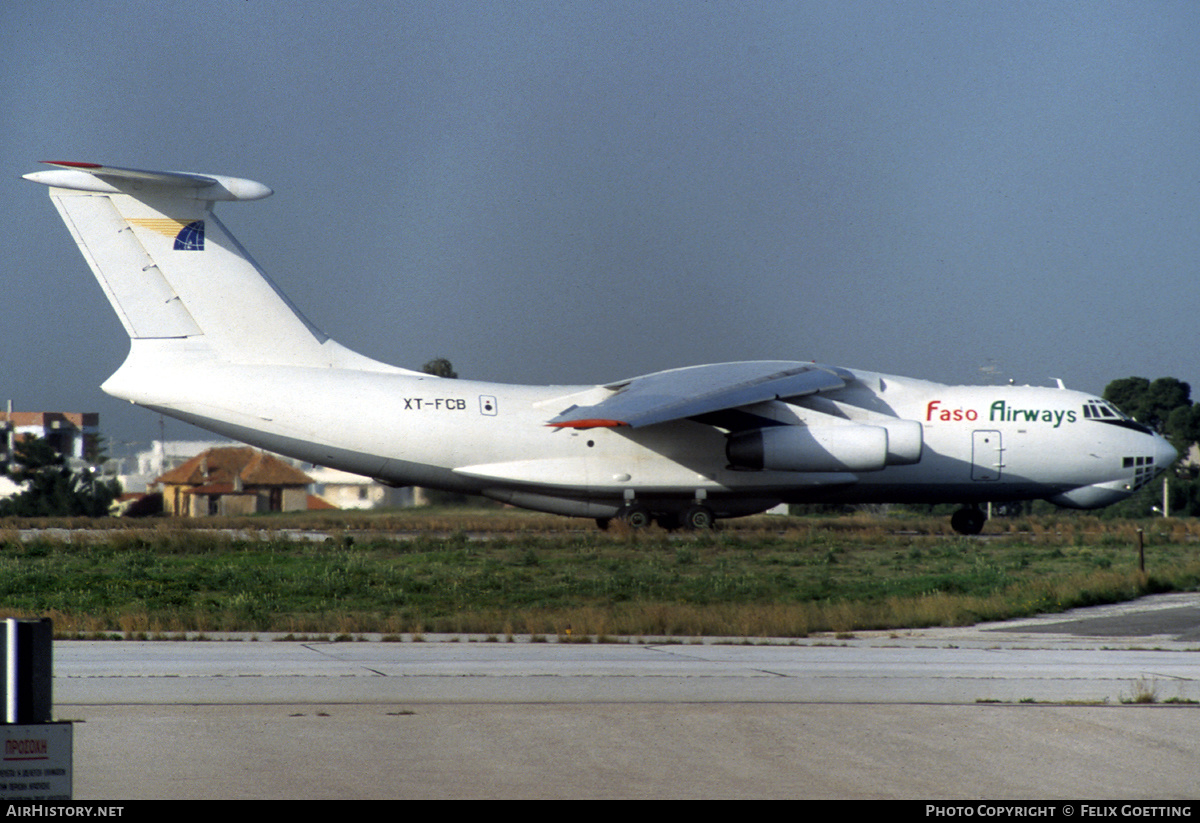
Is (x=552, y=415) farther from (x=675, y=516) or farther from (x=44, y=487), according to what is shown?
(x=44, y=487)

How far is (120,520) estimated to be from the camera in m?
29.1

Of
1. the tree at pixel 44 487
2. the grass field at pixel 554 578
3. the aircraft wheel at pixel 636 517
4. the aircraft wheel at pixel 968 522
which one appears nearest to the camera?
the grass field at pixel 554 578

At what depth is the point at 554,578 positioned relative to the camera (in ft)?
61.1

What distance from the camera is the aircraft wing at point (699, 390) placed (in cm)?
2333

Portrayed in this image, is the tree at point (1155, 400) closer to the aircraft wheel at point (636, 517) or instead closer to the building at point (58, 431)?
the aircraft wheel at point (636, 517)

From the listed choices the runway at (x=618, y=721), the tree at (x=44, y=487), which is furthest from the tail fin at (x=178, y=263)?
the runway at (x=618, y=721)

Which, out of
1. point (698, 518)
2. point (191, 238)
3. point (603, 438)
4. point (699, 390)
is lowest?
point (698, 518)

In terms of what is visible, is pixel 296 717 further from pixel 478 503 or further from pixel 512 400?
pixel 478 503

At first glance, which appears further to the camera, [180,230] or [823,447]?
[823,447]

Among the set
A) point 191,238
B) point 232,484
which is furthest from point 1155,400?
point 191,238

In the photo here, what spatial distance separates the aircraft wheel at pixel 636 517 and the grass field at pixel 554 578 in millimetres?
1021

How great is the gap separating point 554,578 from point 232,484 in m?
18.0

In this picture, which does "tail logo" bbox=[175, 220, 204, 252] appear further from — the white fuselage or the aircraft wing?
the aircraft wing

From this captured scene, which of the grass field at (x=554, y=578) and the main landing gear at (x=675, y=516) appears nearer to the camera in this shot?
the grass field at (x=554, y=578)
